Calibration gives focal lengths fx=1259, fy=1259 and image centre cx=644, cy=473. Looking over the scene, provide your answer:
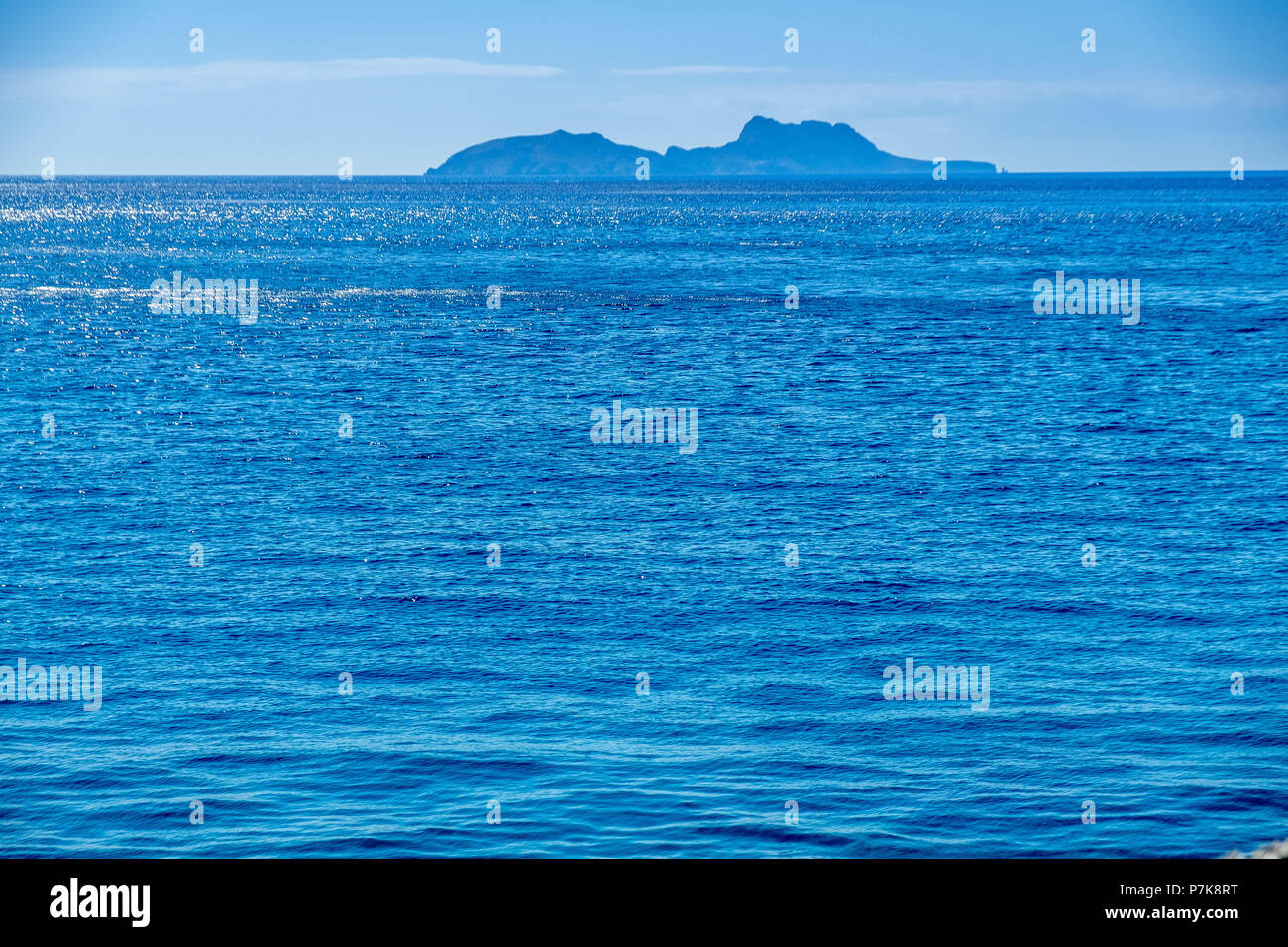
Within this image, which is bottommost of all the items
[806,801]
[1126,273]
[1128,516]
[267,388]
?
[806,801]

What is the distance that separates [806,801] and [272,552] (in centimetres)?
2474

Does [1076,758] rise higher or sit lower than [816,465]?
lower

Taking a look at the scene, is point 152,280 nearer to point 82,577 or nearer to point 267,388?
point 267,388

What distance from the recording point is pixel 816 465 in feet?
184

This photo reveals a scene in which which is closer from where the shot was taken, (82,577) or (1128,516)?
(82,577)

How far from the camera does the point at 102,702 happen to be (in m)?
31.8

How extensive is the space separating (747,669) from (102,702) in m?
16.6

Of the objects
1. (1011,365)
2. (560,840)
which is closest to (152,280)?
(1011,365)

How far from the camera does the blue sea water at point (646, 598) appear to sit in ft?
84.8

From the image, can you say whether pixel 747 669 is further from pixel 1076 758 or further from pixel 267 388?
pixel 267 388

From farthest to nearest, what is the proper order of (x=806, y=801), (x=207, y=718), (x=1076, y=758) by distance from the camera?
1. (x=207, y=718)
2. (x=1076, y=758)
3. (x=806, y=801)

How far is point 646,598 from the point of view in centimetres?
3928

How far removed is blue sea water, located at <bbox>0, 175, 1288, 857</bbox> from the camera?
25.8 metres

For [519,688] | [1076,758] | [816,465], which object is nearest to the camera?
[1076,758]
